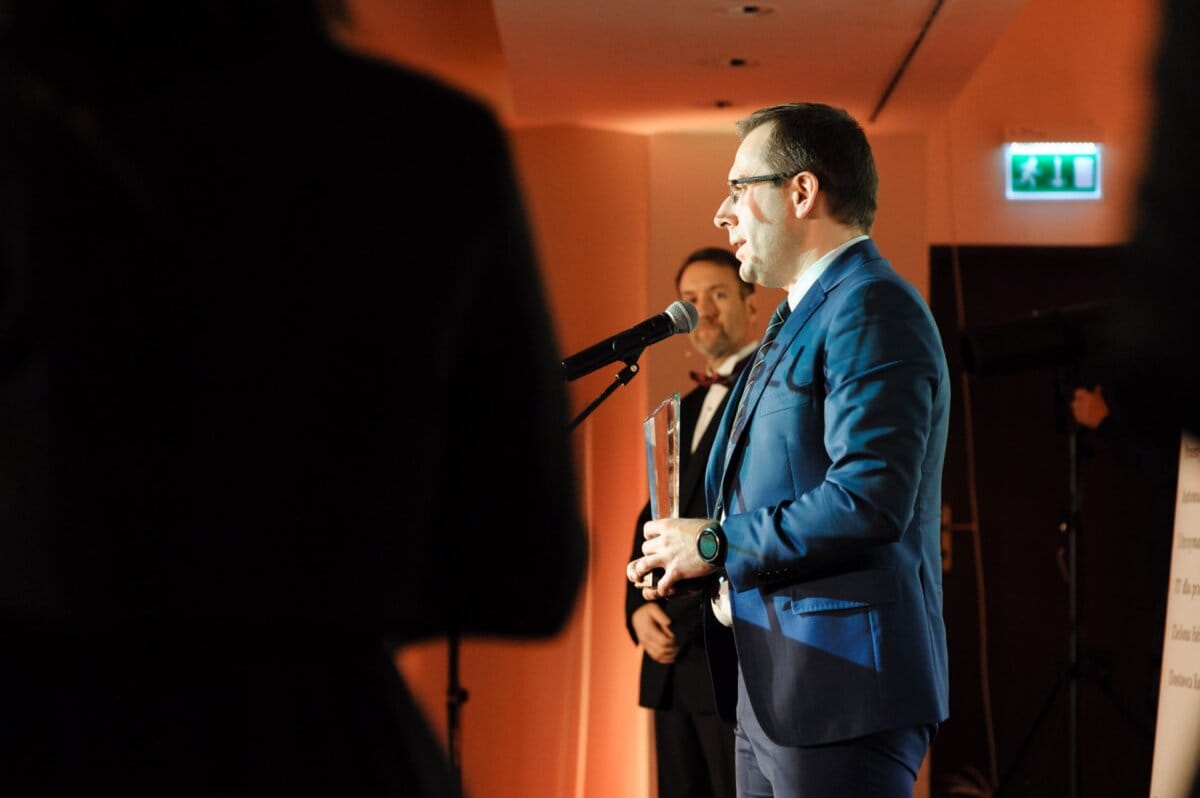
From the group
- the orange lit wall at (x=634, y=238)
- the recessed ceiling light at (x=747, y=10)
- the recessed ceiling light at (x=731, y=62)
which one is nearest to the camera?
the recessed ceiling light at (x=747, y=10)

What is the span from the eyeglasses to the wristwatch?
0.60 m

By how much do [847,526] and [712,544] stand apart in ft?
0.73

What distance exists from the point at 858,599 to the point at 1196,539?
1898 millimetres

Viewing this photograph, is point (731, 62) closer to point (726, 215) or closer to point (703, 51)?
point (703, 51)

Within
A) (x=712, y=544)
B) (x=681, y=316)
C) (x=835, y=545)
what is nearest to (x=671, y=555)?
(x=712, y=544)

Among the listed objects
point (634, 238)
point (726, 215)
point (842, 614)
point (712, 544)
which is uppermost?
point (634, 238)

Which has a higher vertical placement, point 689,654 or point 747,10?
point 747,10

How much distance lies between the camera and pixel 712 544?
2029 mm

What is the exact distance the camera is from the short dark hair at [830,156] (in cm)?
222

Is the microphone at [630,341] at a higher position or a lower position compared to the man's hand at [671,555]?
higher

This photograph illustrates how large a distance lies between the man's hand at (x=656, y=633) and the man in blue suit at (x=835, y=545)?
5.10 feet

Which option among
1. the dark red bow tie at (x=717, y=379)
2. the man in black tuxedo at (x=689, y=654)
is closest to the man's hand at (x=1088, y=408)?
the man in black tuxedo at (x=689, y=654)

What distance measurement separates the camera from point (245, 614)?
767 millimetres

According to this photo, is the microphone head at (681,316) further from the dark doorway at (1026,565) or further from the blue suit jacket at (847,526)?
the dark doorway at (1026,565)
